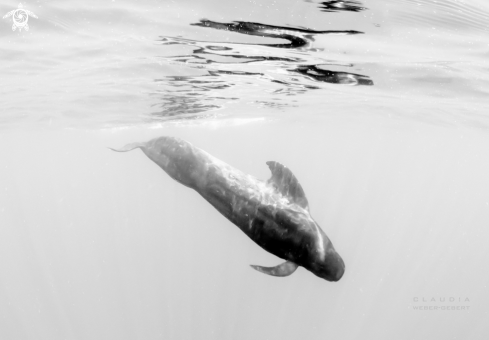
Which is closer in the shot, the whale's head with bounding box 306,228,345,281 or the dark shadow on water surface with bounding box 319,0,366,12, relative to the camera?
the whale's head with bounding box 306,228,345,281

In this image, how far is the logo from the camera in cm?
886

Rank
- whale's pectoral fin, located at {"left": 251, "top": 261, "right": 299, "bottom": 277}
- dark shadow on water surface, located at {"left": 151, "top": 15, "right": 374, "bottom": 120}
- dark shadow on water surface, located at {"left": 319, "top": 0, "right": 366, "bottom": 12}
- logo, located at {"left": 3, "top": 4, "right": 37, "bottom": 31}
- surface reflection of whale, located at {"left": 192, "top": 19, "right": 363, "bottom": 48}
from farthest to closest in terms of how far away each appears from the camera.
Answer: dark shadow on water surface, located at {"left": 151, "top": 15, "right": 374, "bottom": 120}, surface reflection of whale, located at {"left": 192, "top": 19, "right": 363, "bottom": 48}, logo, located at {"left": 3, "top": 4, "right": 37, "bottom": 31}, dark shadow on water surface, located at {"left": 319, "top": 0, "right": 366, "bottom": 12}, whale's pectoral fin, located at {"left": 251, "top": 261, "right": 299, "bottom": 277}

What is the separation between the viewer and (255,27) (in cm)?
970

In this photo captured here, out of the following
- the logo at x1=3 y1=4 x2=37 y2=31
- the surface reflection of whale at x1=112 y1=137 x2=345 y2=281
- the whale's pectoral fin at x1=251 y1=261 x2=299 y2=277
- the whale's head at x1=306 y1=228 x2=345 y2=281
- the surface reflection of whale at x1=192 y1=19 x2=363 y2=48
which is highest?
the surface reflection of whale at x1=192 y1=19 x2=363 y2=48

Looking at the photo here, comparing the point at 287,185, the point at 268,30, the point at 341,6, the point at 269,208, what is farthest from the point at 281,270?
the point at 268,30

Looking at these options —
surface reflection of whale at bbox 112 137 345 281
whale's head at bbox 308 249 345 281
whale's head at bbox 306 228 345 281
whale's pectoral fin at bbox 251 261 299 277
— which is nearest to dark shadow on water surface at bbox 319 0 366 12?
surface reflection of whale at bbox 112 137 345 281

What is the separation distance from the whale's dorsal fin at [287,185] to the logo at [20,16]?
6809 millimetres

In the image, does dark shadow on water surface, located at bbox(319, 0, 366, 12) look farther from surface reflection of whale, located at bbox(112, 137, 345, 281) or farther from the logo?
the logo

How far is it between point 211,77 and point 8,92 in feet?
32.6

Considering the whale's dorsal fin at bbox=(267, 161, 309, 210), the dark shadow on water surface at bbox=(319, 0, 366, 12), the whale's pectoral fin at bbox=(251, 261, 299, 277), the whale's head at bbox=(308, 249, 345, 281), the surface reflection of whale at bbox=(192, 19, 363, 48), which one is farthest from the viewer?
the surface reflection of whale at bbox=(192, 19, 363, 48)

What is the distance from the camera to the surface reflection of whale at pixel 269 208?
260 inches

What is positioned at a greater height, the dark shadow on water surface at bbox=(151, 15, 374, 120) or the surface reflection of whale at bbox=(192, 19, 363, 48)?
the surface reflection of whale at bbox=(192, 19, 363, 48)

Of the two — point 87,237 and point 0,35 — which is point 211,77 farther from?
point 87,237

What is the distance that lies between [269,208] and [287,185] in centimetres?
61
